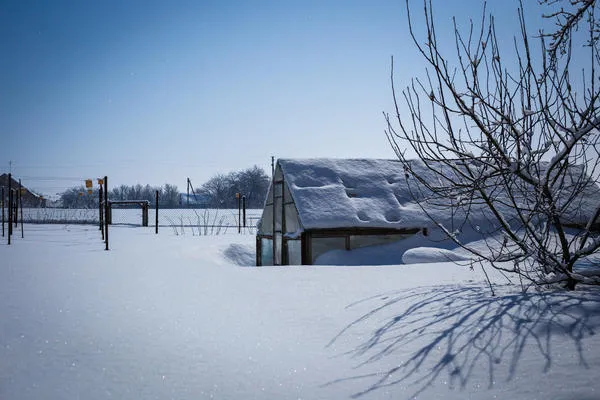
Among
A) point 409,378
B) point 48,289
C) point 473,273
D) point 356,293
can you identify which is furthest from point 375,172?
point 409,378

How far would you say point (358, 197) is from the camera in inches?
412

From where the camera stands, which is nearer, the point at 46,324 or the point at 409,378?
the point at 409,378

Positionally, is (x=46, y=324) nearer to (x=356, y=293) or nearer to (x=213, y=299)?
(x=213, y=299)

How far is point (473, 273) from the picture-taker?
513 centimetres

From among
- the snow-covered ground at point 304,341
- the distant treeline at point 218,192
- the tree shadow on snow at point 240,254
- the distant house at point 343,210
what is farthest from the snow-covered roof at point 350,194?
the distant treeline at point 218,192

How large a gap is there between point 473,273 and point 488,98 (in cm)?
279

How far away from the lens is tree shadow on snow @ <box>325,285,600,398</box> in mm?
2299

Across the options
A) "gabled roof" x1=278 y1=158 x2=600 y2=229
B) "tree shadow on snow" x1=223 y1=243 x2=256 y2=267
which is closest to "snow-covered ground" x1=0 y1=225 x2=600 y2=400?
"gabled roof" x1=278 y1=158 x2=600 y2=229

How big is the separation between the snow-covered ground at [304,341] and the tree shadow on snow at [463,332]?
1cm

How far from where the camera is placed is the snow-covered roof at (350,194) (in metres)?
9.59

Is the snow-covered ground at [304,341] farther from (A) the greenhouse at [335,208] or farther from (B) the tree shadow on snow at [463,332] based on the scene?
(A) the greenhouse at [335,208]

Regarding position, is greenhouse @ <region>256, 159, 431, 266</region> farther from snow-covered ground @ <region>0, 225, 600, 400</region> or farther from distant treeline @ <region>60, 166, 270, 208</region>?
distant treeline @ <region>60, 166, 270, 208</region>

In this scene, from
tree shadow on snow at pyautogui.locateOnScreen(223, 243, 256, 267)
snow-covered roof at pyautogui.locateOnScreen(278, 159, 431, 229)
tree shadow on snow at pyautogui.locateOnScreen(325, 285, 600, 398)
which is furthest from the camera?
tree shadow on snow at pyautogui.locateOnScreen(223, 243, 256, 267)

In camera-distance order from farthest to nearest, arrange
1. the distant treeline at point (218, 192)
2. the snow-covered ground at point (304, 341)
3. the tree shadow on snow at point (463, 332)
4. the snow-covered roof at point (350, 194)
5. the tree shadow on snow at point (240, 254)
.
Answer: the distant treeline at point (218, 192) < the tree shadow on snow at point (240, 254) < the snow-covered roof at point (350, 194) < the tree shadow on snow at point (463, 332) < the snow-covered ground at point (304, 341)
